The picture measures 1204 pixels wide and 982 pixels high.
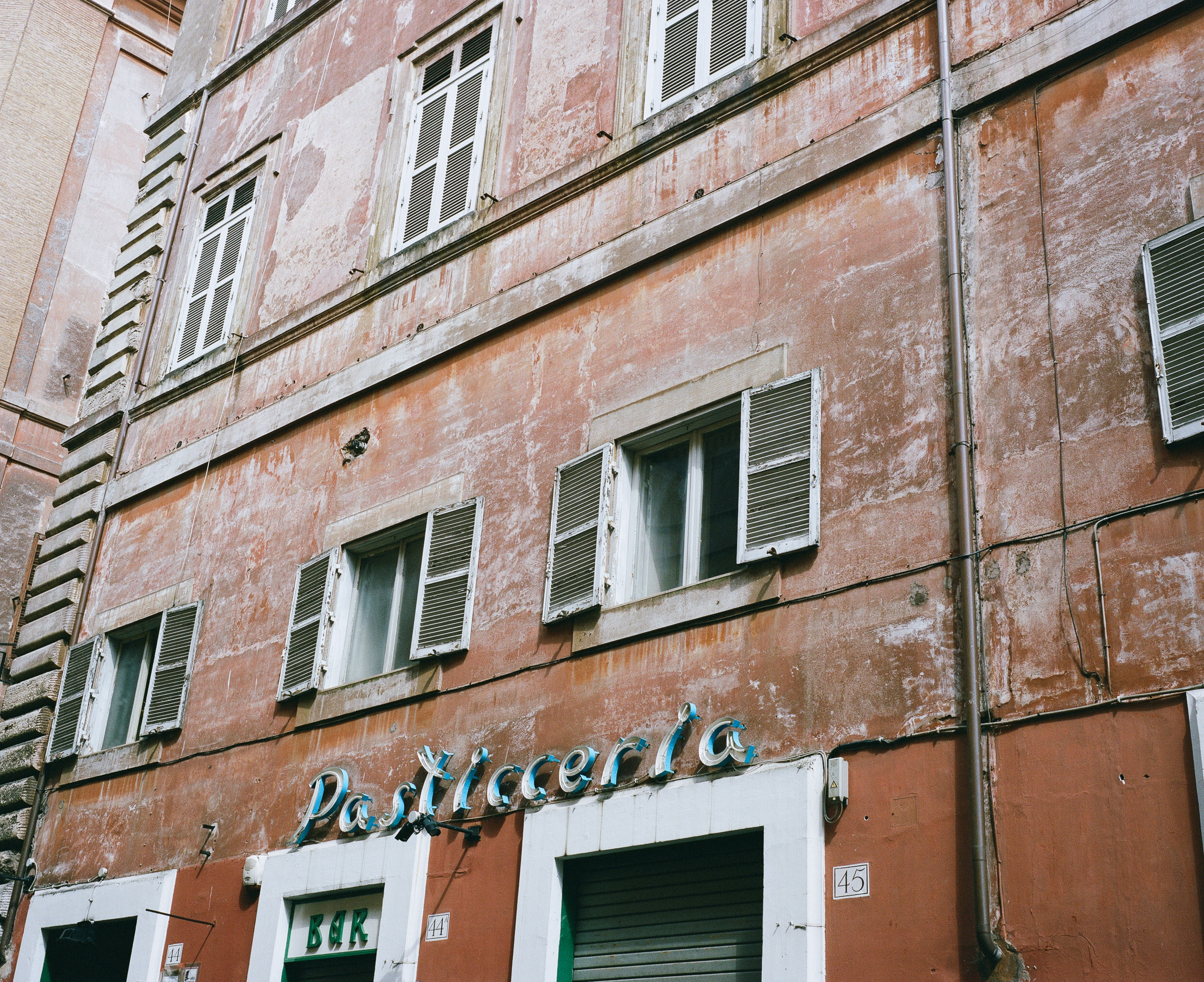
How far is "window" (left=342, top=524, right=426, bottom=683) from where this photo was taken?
10.3 metres

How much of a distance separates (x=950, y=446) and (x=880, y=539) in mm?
602

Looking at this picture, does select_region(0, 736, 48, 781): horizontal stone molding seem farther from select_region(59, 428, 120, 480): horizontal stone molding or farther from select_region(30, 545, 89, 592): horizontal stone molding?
select_region(59, 428, 120, 480): horizontal stone molding

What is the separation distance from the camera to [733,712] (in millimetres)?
7762

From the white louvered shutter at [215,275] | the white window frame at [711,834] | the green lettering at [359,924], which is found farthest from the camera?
the white louvered shutter at [215,275]

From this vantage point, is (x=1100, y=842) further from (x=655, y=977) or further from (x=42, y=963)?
(x=42, y=963)

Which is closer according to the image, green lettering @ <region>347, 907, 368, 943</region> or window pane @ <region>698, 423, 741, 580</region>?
window pane @ <region>698, 423, 741, 580</region>

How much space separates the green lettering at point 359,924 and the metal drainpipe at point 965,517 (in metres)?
4.54

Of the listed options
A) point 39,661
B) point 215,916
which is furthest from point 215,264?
point 215,916

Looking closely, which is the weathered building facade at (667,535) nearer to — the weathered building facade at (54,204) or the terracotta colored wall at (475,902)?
the terracotta colored wall at (475,902)

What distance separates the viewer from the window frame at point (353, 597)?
1037 centimetres

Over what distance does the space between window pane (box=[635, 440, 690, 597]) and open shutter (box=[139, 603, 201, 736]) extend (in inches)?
185

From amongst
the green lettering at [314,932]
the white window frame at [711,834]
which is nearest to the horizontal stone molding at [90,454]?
the green lettering at [314,932]

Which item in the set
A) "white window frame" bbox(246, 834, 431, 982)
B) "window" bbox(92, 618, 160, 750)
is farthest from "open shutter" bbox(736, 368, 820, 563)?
"window" bbox(92, 618, 160, 750)

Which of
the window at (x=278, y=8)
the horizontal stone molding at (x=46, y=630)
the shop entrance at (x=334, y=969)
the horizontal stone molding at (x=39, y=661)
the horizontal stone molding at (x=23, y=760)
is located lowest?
the shop entrance at (x=334, y=969)
